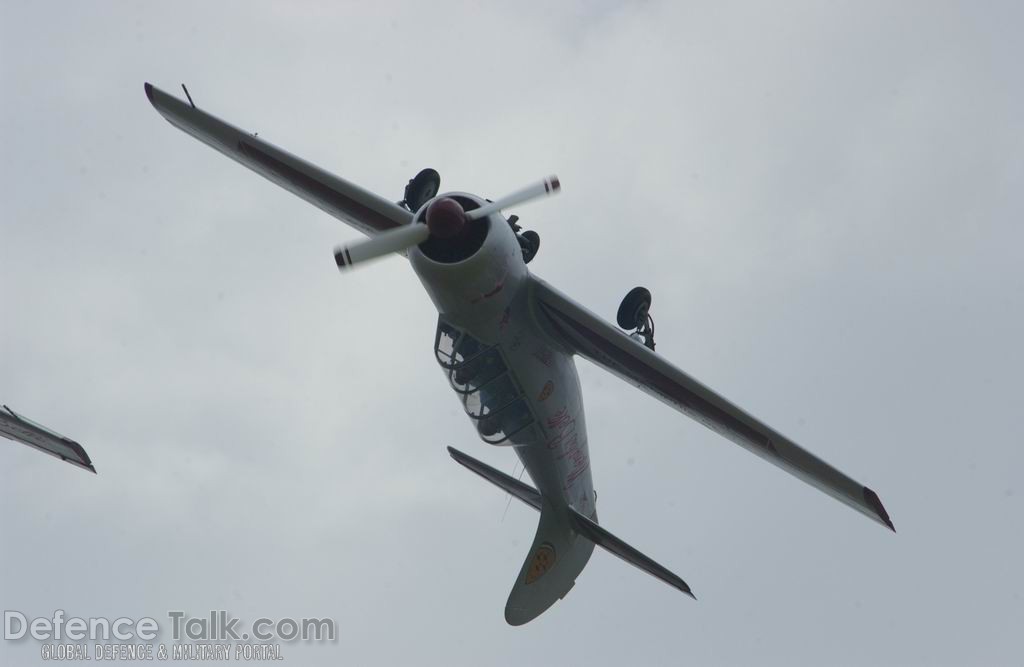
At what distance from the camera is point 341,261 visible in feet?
64.6

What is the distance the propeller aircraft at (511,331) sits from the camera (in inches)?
798

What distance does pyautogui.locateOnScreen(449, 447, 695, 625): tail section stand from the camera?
2881 cm

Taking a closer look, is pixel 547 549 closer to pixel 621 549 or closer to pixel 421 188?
pixel 621 549

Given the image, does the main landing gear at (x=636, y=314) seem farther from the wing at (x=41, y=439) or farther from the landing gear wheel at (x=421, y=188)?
the wing at (x=41, y=439)

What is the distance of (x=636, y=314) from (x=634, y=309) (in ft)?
0.39

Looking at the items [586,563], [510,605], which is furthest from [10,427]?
[586,563]

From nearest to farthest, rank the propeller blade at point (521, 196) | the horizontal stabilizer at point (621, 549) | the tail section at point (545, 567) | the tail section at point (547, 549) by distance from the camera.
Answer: the propeller blade at point (521, 196) < the horizontal stabilizer at point (621, 549) < the tail section at point (547, 549) < the tail section at point (545, 567)

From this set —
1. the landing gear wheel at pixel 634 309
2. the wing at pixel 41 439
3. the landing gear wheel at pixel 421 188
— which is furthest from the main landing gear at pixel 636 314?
the wing at pixel 41 439

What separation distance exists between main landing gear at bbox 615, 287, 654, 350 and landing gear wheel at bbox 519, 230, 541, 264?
2381mm

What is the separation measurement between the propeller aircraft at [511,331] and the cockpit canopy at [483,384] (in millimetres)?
27

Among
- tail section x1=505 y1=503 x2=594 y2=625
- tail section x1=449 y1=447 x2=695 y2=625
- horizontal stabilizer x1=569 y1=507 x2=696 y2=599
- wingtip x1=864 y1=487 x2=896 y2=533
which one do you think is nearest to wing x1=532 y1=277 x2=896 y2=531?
wingtip x1=864 y1=487 x2=896 y2=533

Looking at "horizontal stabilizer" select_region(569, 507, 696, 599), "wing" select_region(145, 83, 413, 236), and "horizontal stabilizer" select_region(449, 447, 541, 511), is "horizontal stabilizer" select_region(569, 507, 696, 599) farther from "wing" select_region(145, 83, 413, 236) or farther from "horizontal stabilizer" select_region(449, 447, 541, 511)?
"wing" select_region(145, 83, 413, 236)

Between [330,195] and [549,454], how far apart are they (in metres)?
8.00

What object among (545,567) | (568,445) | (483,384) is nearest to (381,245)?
(483,384)
